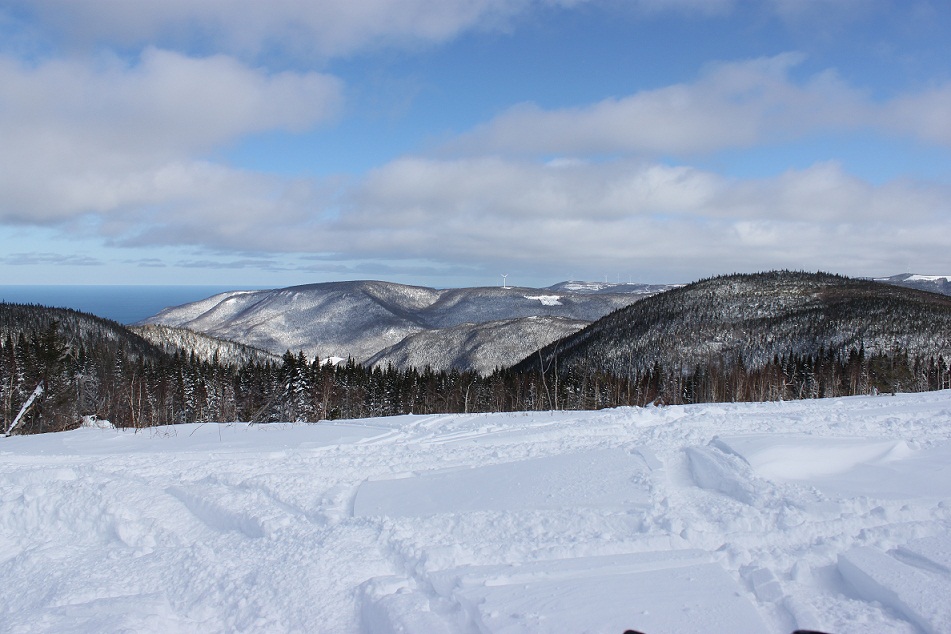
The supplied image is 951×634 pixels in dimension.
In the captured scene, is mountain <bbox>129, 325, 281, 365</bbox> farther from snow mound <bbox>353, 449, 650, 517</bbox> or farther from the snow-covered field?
snow mound <bbox>353, 449, 650, 517</bbox>

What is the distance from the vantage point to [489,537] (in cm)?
630

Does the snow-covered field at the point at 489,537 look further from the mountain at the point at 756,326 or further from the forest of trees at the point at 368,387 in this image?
the mountain at the point at 756,326

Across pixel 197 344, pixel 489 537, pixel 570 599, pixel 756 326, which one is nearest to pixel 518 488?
pixel 489 537

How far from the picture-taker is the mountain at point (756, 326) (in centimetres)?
10494

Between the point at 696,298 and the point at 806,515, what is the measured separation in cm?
16013

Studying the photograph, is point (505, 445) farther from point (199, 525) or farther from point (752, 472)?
point (199, 525)

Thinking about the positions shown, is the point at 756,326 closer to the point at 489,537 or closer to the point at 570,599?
the point at 489,537

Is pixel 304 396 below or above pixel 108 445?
below

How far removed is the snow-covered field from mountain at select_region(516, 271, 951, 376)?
265 feet

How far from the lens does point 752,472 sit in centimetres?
841

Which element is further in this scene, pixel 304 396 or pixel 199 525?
pixel 304 396

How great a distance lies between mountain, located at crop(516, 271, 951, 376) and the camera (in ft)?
344

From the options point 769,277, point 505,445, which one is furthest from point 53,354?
point 769,277

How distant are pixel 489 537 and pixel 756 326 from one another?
140408 mm
